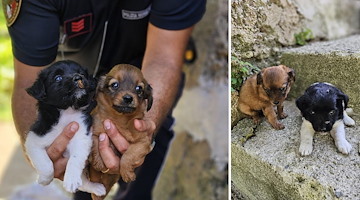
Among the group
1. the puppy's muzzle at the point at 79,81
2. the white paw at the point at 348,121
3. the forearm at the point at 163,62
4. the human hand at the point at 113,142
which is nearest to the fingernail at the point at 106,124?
the human hand at the point at 113,142

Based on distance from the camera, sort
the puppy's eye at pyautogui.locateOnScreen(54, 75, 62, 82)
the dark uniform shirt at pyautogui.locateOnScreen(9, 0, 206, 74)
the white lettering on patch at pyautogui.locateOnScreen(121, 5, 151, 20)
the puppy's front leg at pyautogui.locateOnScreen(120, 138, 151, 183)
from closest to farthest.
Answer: the puppy's eye at pyautogui.locateOnScreen(54, 75, 62, 82) → the puppy's front leg at pyautogui.locateOnScreen(120, 138, 151, 183) → the dark uniform shirt at pyautogui.locateOnScreen(9, 0, 206, 74) → the white lettering on patch at pyautogui.locateOnScreen(121, 5, 151, 20)

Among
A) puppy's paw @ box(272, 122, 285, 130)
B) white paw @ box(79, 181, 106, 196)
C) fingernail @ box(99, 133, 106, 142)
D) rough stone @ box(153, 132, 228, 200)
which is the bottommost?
rough stone @ box(153, 132, 228, 200)

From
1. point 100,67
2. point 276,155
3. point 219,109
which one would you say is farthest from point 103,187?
point 219,109

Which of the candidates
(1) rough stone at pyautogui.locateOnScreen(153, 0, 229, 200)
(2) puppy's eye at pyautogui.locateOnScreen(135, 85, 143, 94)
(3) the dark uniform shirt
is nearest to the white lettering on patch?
(3) the dark uniform shirt

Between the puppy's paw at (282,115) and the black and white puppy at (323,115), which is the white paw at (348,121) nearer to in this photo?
the black and white puppy at (323,115)

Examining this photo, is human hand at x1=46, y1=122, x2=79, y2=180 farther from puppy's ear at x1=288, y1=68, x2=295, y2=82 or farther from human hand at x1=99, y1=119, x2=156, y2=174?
puppy's ear at x1=288, y1=68, x2=295, y2=82

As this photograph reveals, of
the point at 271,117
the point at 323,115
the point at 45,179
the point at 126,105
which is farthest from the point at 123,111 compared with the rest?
the point at 323,115

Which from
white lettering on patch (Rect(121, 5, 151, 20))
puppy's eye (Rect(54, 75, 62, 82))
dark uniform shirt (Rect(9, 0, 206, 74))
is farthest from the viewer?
white lettering on patch (Rect(121, 5, 151, 20))
